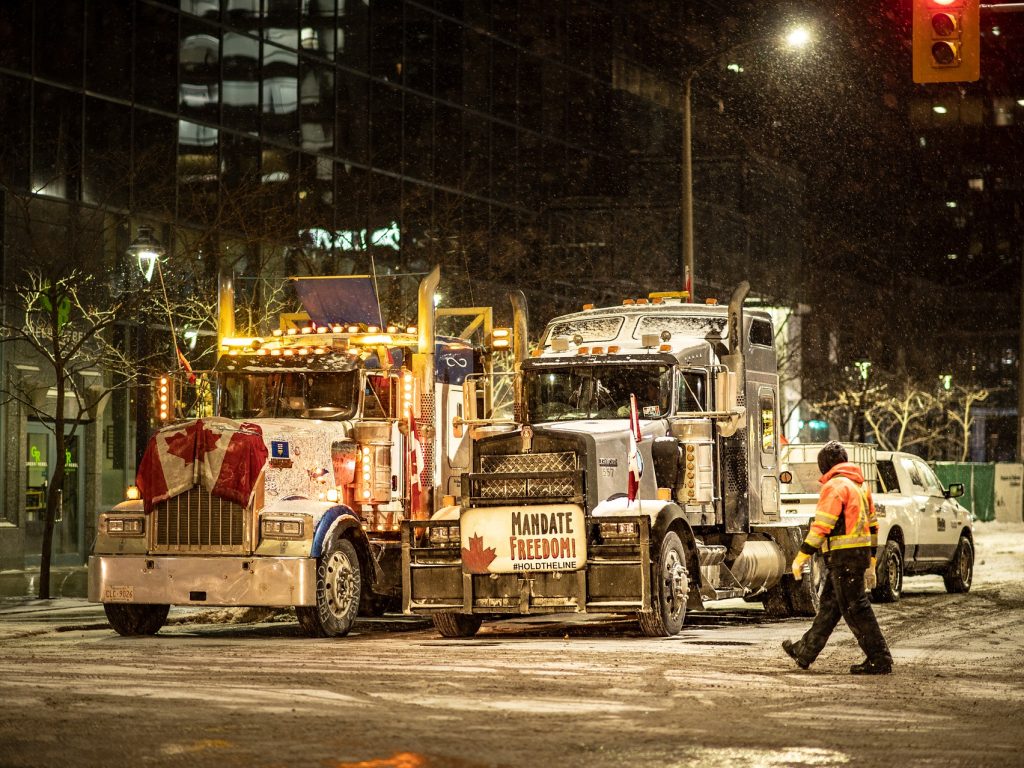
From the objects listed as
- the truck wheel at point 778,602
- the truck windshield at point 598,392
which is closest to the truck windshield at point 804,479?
the truck wheel at point 778,602

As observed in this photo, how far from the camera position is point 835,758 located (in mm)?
8664

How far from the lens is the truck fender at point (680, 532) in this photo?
1548 centimetres

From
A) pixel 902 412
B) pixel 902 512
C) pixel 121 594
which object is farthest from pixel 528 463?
pixel 902 412

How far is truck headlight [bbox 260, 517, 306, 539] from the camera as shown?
15.8 m

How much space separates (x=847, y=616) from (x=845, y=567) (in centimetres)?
39

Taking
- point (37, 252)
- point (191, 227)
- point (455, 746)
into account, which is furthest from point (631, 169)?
point (455, 746)

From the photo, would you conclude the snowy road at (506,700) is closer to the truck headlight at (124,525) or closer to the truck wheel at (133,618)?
the truck wheel at (133,618)

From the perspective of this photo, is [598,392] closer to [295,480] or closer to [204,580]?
[295,480]

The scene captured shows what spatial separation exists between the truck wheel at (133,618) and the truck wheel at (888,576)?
9.22m

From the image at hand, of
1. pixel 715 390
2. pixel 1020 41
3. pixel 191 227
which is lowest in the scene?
pixel 715 390

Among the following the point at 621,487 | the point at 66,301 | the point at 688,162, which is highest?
the point at 688,162

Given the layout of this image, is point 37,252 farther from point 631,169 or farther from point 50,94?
point 631,169

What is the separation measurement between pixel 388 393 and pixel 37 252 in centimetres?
776

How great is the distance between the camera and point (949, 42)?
15305mm
